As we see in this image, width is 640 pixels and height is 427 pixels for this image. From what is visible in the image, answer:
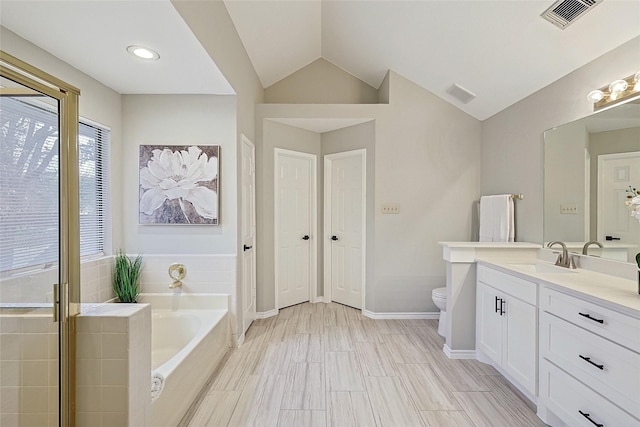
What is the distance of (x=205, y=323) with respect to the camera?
2.35 m

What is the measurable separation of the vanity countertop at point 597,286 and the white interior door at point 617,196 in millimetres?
227

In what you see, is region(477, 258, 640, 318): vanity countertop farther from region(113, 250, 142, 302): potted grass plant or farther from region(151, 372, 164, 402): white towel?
region(113, 250, 142, 302): potted grass plant

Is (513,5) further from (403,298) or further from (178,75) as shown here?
(403,298)

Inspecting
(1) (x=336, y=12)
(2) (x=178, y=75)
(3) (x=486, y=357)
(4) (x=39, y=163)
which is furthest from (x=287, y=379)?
(1) (x=336, y=12)

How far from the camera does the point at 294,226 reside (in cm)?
386

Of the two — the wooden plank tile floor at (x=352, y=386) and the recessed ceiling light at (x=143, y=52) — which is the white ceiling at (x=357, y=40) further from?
the wooden plank tile floor at (x=352, y=386)

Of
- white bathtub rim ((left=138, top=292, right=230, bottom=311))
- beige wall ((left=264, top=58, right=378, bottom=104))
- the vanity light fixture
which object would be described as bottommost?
white bathtub rim ((left=138, top=292, right=230, bottom=311))

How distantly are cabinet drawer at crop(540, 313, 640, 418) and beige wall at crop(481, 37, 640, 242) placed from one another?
121 cm

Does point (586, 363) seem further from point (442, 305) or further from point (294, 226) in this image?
point (294, 226)

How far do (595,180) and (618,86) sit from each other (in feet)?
1.96

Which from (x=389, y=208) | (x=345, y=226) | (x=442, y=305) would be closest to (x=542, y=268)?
(x=442, y=305)

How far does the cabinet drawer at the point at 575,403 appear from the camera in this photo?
1.31m

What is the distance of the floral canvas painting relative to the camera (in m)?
2.58

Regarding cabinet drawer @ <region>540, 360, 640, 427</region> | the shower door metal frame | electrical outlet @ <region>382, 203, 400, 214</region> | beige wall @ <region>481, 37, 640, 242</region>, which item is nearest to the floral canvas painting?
the shower door metal frame
